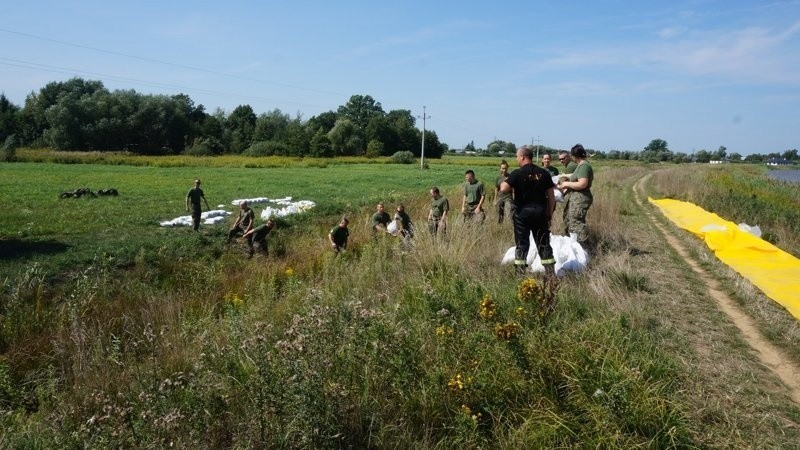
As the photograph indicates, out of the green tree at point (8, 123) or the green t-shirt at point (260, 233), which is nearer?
the green t-shirt at point (260, 233)

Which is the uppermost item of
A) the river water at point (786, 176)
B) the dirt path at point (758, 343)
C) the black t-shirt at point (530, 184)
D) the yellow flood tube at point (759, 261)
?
the black t-shirt at point (530, 184)

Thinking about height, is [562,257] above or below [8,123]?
below

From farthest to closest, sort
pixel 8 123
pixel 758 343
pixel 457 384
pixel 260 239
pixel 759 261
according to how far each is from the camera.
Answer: pixel 8 123 → pixel 260 239 → pixel 759 261 → pixel 758 343 → pixel 457 384

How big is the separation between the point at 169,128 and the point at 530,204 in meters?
66.8

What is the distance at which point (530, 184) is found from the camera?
5.80m

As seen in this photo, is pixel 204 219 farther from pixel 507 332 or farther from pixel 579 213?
pixel 507 332

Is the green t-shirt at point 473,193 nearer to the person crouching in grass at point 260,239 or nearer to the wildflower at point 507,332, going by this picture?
the person crouching in grass at point 260,239

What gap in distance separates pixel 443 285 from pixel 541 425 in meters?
2.25

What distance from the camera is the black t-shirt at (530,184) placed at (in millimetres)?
5809

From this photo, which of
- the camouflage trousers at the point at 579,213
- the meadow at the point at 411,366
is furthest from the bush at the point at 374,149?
the meadow at the point at 411,366

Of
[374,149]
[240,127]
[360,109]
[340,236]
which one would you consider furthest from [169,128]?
[340,236]

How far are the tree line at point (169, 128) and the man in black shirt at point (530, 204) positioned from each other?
5226cm

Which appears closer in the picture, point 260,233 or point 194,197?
point 260,233

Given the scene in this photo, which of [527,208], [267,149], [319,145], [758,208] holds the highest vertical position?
[319,145]
